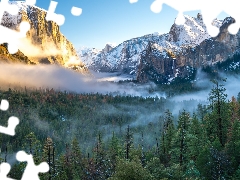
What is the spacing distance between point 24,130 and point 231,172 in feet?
595

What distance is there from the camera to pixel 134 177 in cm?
2370

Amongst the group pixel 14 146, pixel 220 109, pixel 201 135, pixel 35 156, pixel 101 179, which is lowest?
pixel 14 146

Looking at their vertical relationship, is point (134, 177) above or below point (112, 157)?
above

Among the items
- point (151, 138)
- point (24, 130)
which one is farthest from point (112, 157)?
point (24, 130)

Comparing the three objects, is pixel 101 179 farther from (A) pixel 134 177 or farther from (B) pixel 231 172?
(A) pixel 134 177

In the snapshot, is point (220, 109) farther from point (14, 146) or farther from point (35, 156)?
point (14, 146)

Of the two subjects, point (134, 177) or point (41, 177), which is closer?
point (134, 177)

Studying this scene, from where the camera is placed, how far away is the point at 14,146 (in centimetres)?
18062

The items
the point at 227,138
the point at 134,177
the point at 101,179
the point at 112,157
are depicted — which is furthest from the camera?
the point at 112,157

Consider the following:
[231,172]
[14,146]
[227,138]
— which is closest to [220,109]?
[227,138]

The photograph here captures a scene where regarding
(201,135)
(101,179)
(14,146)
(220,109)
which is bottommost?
(14,146)

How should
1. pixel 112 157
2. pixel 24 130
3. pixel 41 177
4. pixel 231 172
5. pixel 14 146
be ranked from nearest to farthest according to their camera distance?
pixel 231 172 < pixel 41 177 < pixel 112 157 < pixel 14 146 < pixel 24 130

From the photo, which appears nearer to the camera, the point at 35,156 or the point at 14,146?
the point at 35,156

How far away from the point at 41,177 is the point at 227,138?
1179 inches
